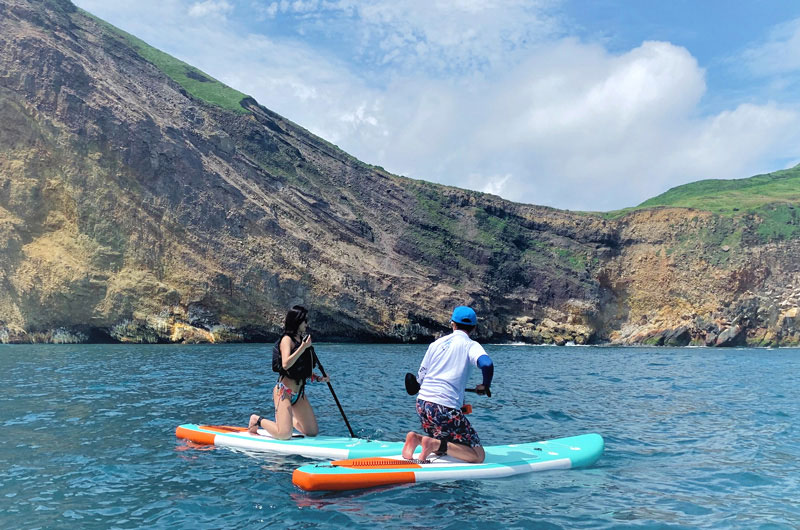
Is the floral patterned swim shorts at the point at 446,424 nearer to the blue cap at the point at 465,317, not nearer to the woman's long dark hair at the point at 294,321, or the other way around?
the blue cap at the point at 465,317

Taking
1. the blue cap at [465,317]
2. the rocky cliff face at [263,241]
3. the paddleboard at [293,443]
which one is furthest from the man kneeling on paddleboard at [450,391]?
the rocky cliff face at [263,241]

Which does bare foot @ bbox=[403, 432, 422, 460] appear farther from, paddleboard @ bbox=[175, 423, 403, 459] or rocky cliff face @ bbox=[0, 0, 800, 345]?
rocky cliff face @ bbox=[0, 0, 800, 345]

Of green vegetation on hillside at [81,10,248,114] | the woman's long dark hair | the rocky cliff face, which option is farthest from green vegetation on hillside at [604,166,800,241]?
the woman's long dark hair

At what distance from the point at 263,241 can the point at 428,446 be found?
4664 centimetres

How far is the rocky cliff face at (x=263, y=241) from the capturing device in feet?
142

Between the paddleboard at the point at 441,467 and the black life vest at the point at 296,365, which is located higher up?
the black life vest at the point at 296,365

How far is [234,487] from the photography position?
7.27 metres

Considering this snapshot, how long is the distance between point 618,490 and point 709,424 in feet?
19.7

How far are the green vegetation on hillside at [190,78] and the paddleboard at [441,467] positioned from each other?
2603 inches

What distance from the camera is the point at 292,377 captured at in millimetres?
9250

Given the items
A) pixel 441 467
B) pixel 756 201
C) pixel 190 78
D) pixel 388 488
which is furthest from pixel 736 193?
pixel 388 488

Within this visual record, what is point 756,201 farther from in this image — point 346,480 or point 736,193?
point 346,480

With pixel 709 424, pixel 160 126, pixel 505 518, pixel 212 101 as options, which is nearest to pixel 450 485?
pixel 505 518

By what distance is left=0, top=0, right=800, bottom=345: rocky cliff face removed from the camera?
1706 inches
